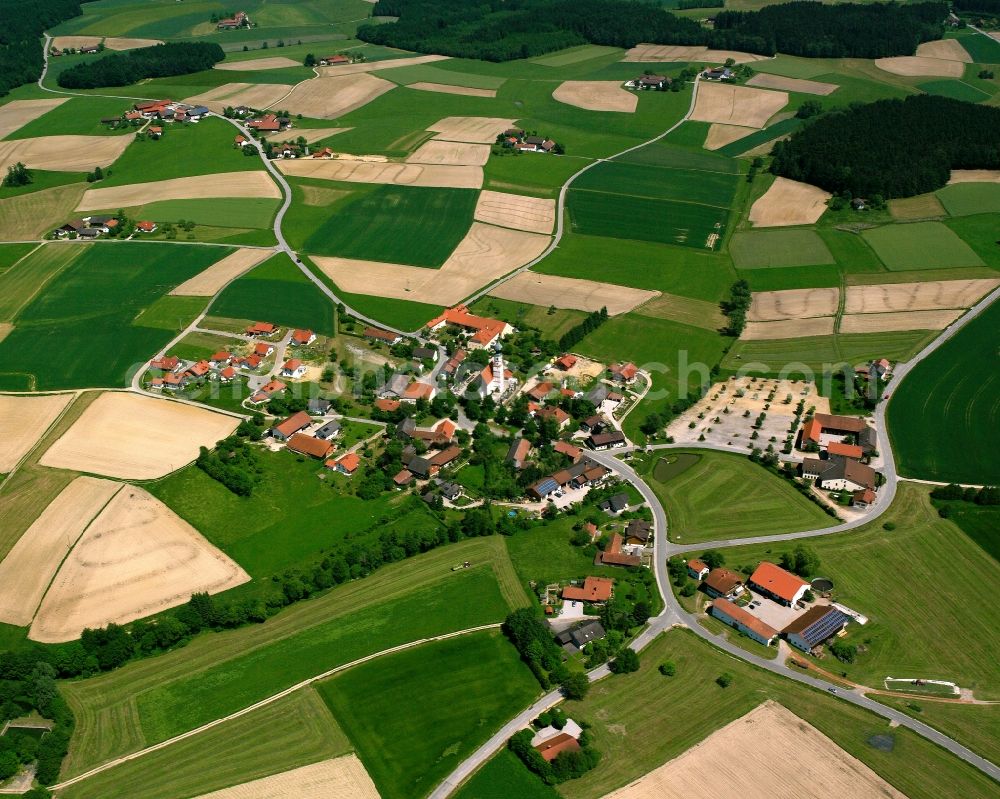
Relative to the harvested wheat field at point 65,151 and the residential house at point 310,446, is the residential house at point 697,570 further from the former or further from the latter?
the harvested wheat field at point 65,151

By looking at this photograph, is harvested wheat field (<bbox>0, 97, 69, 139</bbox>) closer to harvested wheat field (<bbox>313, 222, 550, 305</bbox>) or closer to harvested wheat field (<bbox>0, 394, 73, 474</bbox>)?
harvested wheat field (<bbox>313, 222, 550, 305</bbox>)

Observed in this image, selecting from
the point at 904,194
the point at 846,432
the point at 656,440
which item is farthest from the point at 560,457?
the point at 904,194

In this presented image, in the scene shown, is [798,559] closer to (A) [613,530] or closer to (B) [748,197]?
(A) [613,530]

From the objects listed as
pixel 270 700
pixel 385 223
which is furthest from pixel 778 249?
pixel 270 700

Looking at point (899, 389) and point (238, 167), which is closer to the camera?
point (899, 389)

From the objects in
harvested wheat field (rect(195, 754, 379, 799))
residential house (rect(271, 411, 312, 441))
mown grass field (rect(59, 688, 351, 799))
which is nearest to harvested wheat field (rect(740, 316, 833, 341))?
residential house (rect(271, 411, 312, 441))

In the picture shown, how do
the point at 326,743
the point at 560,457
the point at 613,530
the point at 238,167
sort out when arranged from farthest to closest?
the point at 238,167 → the point at 560,457 → the point at 613,530 → the point at 326,743
